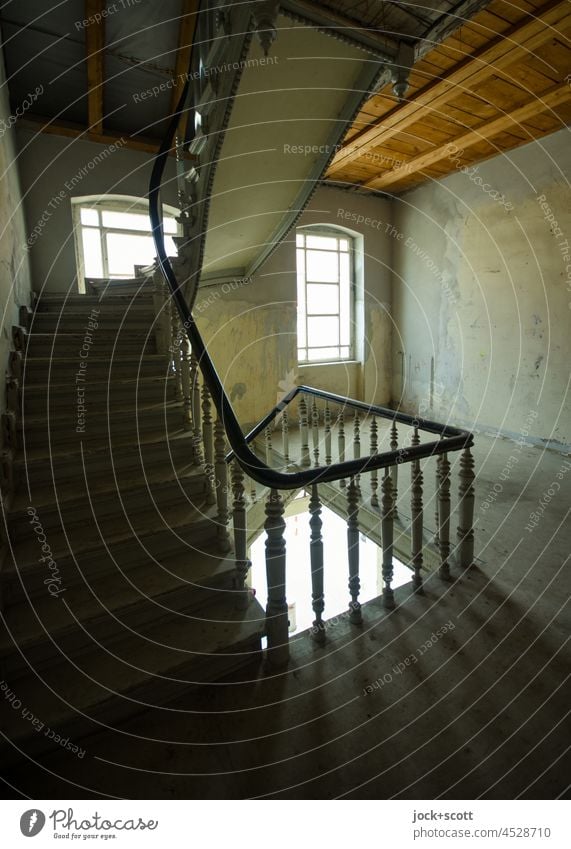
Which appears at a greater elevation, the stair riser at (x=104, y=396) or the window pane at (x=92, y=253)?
the window pane at (x=92, y=253)

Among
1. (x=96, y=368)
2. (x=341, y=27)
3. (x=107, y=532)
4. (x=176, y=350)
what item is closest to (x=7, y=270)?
(x=96, y=368)

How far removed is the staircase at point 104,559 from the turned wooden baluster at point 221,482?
0.02 m

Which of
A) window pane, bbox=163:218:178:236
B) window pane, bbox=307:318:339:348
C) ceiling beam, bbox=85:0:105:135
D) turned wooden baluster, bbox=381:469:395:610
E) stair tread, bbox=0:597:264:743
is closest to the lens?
stair tread, bbox=0:597:264:743

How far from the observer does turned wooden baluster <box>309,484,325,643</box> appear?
5.38ft

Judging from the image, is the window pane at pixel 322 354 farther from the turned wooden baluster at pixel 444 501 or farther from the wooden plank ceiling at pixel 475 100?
the turned wooden baluster at pixel 444 501

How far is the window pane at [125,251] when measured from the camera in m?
5.05

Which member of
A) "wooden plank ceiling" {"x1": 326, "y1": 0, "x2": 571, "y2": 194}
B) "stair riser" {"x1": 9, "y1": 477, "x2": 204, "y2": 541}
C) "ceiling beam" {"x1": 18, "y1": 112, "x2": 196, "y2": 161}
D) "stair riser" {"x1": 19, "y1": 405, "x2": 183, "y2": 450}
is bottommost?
"stair riser" {"x1": 9, "y1": 477, "x2": 204, "y2": 541}

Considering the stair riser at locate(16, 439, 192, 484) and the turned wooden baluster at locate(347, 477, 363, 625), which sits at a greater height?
the stair riser at locate(16, 439, 192, 484)

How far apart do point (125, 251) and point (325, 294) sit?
2.93 metres

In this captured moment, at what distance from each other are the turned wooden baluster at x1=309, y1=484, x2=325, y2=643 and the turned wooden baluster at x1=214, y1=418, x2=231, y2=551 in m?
0.45

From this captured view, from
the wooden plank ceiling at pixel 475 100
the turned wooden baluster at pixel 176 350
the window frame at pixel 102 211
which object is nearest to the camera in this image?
the turned wooden baluster at pixel 176 350

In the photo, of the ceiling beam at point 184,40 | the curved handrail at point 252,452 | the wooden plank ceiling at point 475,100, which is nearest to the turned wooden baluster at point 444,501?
the curved handrail at point 252,452

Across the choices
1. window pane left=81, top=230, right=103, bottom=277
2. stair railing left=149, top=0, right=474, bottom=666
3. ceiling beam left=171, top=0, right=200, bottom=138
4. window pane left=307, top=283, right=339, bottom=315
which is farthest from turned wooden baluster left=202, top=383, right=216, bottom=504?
window pane left=307, top=283, right=339, bottom=315

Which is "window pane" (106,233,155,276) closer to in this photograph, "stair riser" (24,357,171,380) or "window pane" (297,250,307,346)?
"window pane" (297,250,307,346)
